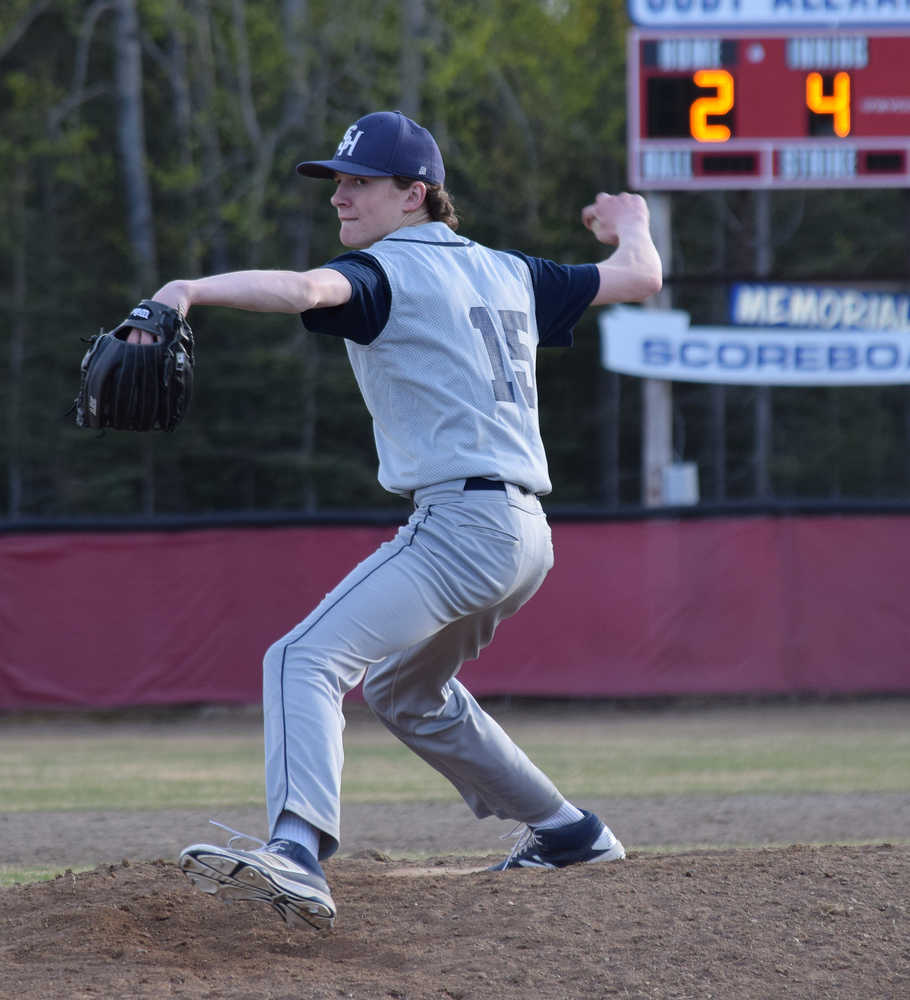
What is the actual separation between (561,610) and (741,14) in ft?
17.0

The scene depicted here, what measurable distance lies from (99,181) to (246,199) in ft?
10.9

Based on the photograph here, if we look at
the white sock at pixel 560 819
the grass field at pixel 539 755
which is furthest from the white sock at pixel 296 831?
the grass field at pixel 539 755

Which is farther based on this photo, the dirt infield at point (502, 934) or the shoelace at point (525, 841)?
the shoelace at point (525, 841)

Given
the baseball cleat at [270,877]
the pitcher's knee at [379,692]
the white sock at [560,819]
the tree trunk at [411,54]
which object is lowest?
the white sock at [560,819]

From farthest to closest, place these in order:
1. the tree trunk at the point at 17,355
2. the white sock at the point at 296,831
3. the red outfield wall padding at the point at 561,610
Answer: the tree trunk at the point at 17,355
the red outfield wall padding at the point at 561,610
the white sock at the point at 296,831

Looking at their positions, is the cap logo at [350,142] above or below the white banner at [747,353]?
above

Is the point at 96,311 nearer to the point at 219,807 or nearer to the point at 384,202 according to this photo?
the point at 219,807

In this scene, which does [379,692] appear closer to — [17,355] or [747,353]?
[747,353]

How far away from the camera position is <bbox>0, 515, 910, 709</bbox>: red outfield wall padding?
12367 mm

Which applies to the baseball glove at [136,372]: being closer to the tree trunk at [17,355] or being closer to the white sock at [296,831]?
the white sock at [296,831]

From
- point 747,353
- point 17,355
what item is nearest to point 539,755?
point 747,353

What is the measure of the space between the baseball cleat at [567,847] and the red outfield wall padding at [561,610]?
800cm

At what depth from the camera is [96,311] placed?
2459 centimetres

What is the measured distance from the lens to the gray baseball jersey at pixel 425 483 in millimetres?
3387
